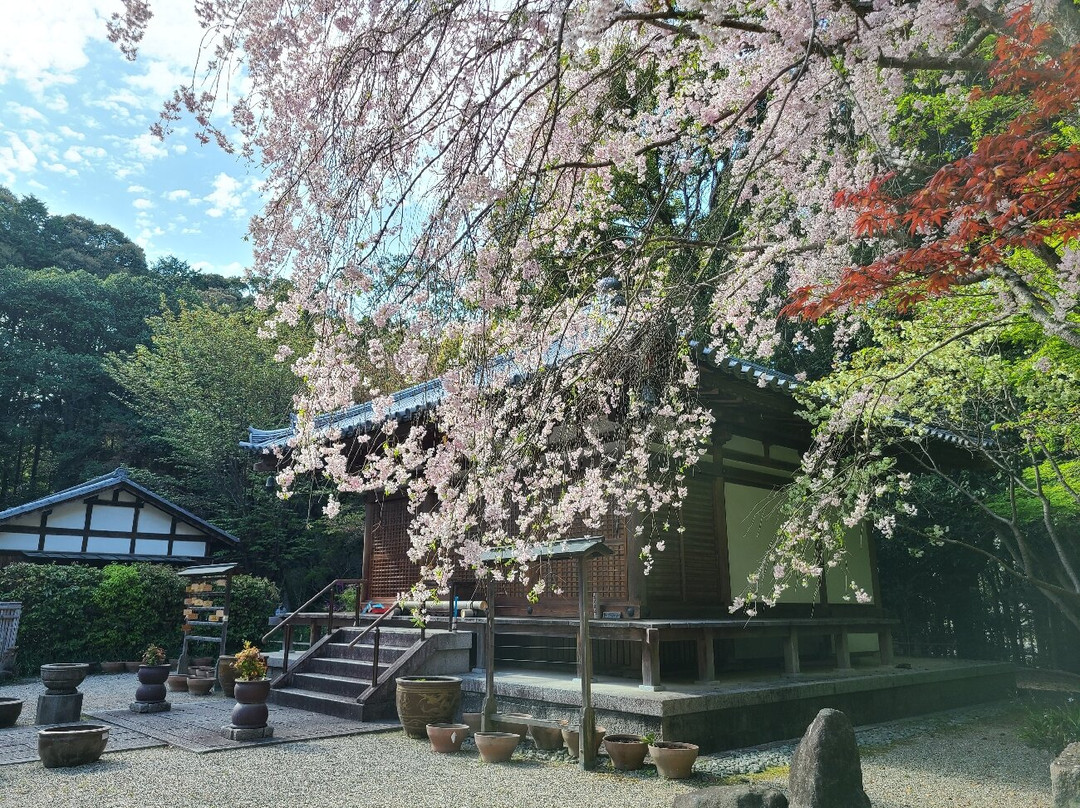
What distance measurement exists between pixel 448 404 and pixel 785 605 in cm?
701

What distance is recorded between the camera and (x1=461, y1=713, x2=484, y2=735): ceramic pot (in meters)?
7.93

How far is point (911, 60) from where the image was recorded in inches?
169

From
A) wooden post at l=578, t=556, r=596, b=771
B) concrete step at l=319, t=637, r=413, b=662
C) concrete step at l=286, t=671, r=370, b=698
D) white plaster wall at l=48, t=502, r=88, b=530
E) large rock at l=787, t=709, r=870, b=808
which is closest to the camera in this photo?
large rock at l=787, t=709, r=870, b=808

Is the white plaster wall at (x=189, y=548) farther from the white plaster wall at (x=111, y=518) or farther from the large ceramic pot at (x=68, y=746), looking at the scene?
the large ceramic pot at (x=68, y=746)

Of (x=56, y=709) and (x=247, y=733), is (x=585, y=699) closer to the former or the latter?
(x=247, y=733)

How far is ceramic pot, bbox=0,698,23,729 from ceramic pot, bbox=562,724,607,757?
6731mm

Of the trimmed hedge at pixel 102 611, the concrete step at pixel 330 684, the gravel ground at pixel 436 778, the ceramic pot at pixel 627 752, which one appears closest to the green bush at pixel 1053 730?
the gravel ground at pixel 436 778

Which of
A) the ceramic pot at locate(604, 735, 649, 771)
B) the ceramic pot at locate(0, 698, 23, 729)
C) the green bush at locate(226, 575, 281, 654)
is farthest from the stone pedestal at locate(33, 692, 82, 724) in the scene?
the green bush at locate(226, 575, 281, 654)

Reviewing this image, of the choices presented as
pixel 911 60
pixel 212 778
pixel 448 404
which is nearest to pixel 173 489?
pixel 212 778

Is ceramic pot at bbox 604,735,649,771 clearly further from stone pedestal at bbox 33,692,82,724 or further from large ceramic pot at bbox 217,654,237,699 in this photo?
large ceramic pot at bbox 217,654,237,699

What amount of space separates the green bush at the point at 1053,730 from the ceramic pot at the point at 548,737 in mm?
5275

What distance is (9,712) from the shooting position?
28.3 feet

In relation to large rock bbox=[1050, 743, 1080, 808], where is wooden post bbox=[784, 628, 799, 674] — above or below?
above

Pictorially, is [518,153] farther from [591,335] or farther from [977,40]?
[977,40]
